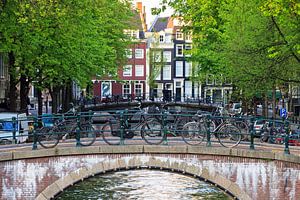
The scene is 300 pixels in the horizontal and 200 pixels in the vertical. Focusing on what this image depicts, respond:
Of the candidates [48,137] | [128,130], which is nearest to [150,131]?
[128,130]

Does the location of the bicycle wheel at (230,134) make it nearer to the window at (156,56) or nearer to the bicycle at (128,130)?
the bicycle at (128,130)

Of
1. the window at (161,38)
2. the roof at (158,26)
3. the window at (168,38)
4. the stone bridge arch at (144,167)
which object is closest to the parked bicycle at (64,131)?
the stone bridge arch at (144,167)

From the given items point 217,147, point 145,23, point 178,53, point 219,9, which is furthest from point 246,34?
point 145,23

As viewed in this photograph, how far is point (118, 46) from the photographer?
4322 centimetres

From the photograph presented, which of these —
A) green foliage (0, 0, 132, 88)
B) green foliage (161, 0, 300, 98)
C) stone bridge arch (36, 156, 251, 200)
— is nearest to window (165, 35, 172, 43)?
green foliage (161, 0, 300, 98)

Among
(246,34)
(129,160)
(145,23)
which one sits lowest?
(129,160)

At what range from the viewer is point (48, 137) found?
17.1m

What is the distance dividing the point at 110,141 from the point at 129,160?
90 centimetres

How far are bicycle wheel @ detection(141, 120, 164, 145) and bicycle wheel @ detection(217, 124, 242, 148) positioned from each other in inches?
54.5

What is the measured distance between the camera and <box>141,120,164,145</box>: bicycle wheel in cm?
1620

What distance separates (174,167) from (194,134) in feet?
6.94

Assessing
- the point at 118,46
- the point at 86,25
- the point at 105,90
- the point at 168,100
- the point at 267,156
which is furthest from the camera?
the point at 105,90

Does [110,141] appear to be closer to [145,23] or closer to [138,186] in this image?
[138,186]

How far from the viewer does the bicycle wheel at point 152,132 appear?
16.2m
